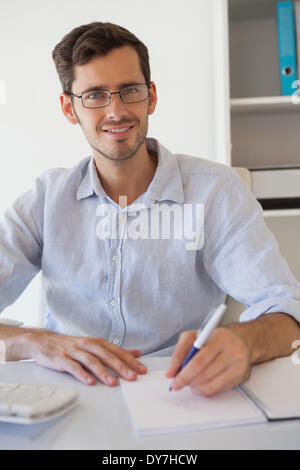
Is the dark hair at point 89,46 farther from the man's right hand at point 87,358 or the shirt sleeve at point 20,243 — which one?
the man's right hand at point 87,358

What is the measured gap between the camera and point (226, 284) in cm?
108

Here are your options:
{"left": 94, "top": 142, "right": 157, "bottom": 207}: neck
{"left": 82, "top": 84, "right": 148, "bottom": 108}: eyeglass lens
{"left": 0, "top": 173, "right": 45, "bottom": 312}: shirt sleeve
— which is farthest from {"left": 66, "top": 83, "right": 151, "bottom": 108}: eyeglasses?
{"left": 0, "top": 173, "right": 45, "bottom": 312}: shirt sleeve

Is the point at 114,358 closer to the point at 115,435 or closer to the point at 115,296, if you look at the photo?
the point at 115,435

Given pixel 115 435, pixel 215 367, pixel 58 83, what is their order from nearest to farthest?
pixel 115 435 < pixel 215 367 < pixel 58 83

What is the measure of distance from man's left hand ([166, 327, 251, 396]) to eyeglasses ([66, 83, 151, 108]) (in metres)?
0.71

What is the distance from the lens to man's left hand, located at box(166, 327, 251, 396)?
622 mm

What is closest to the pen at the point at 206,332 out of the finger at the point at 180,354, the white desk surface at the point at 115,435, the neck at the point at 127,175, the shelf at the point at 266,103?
the finger at the point at 180,354

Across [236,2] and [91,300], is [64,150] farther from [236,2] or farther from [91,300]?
[91,300]

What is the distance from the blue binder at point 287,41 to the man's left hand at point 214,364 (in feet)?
4.33

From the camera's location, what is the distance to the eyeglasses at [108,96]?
118 cm

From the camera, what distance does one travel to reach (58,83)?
2168mm

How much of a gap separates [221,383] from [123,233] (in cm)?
57

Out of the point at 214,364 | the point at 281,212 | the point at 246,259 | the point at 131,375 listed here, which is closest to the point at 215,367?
the point at 214,364

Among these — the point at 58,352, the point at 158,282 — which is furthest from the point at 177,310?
the point at 58,352
